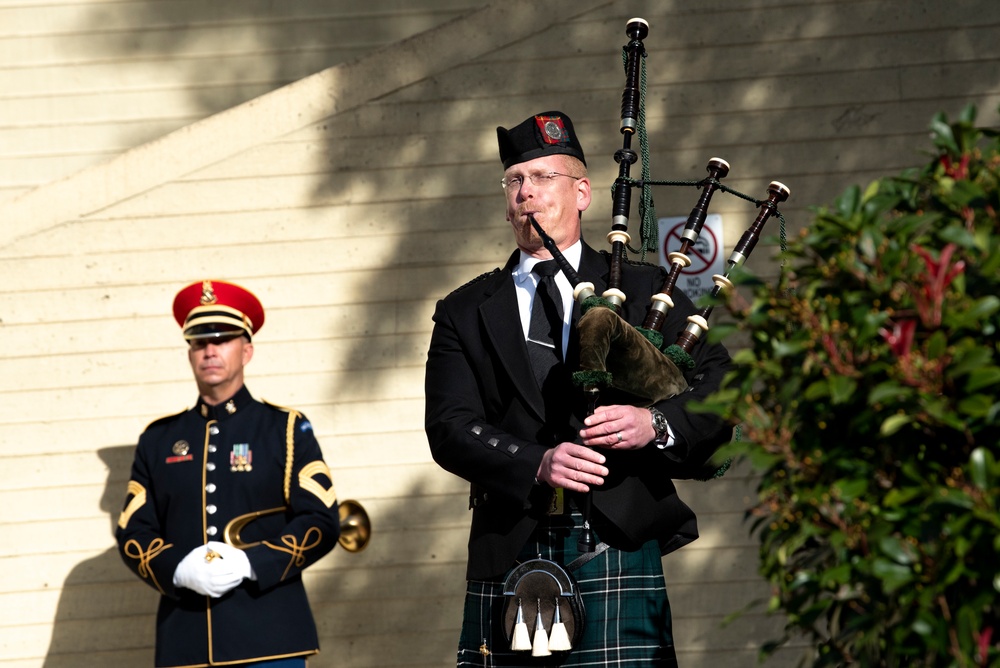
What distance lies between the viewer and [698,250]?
17.9ft

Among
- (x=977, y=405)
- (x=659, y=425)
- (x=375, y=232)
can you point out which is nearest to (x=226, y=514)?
(x=375, y=232)

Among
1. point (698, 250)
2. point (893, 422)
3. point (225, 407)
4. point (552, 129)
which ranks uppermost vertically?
point (552, 129)

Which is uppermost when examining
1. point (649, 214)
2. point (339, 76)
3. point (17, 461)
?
point (339, 76)

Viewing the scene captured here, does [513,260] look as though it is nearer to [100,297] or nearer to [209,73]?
[100,297]

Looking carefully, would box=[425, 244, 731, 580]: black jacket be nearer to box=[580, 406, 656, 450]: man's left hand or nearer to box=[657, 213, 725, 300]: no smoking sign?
box=[580, 406, 656, 450]: man's left hand

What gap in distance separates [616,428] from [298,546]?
167 centimetres

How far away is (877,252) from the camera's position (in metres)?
2.21

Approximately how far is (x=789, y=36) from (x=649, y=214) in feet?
6.81

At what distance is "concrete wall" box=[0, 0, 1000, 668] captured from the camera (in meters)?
5.43

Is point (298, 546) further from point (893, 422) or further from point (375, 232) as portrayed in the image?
point (893, 422)

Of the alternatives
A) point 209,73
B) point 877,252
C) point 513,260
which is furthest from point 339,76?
point 877,252

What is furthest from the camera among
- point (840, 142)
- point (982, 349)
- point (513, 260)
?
point (840, 142)

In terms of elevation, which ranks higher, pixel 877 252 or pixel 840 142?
pixel 840 142

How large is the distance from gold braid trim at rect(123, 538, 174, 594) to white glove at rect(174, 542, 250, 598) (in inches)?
4.9
